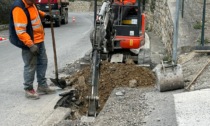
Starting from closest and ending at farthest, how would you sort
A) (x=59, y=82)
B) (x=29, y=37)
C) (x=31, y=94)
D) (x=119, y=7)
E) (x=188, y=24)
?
(x=29, y=37), (x=31, y=94), (x=59, y=82), (x=119, y=7), (x=188, y=24)

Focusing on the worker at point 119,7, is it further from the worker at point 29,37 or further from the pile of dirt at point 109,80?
the worker at point 29,37

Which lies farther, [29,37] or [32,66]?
[32,66]

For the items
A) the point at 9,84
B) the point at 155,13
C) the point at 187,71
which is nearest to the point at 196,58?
the point at 187,71

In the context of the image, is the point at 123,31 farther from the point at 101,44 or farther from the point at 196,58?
the point at 101,44

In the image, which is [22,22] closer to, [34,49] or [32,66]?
[34,49]

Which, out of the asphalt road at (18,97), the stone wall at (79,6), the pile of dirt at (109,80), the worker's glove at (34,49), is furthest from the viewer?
the stone wall at (79,6)

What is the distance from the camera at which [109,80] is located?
7922 millimetres

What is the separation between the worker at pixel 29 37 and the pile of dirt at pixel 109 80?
0.67 m

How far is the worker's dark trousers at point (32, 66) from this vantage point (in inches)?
285

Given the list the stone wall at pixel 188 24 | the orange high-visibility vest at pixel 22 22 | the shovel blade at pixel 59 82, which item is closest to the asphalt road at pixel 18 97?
the shovel blade at pixel 59 82

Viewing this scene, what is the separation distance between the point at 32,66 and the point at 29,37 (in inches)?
23.2

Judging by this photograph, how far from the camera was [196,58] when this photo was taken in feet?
27.7

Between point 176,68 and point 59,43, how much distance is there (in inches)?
360

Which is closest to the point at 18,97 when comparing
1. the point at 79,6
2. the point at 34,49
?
the point at 34,49
